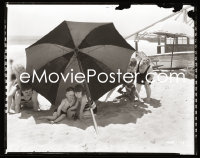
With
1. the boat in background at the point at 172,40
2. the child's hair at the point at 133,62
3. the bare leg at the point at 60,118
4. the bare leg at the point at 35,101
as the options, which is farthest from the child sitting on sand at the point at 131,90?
the bare leg at the point at 35,101

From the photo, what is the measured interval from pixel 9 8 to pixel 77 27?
119cm

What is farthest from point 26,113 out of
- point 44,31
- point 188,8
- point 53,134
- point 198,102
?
point 188,8

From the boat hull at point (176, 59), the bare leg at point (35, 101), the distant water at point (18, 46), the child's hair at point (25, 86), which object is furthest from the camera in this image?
the boat hull at point (176, 59)

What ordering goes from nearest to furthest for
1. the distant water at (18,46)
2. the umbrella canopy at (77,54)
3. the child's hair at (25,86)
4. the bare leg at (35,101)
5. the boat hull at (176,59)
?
the umbrella canopy at (77,54) < the distant water at (18,46) < the child's hair at (25,86) < the bare leg at (35,101) < the boat hull at (176,59)

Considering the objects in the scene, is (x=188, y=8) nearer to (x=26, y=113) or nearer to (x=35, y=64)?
(x=35, y=64)

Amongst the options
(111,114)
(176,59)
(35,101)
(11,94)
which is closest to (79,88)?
(111,114)

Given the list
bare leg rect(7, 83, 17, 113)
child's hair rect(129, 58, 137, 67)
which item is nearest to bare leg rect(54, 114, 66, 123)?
bare leg rect(7, 83, 17, 113)

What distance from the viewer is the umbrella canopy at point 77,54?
4965mm

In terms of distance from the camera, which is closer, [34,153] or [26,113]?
[34,153]

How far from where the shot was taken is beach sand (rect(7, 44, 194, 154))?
16.3ft

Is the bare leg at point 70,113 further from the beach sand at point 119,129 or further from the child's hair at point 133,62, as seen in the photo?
the child's hair at point 133,62

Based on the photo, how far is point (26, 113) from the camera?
209 inches

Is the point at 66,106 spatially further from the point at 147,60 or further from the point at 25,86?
the point at 147,60
